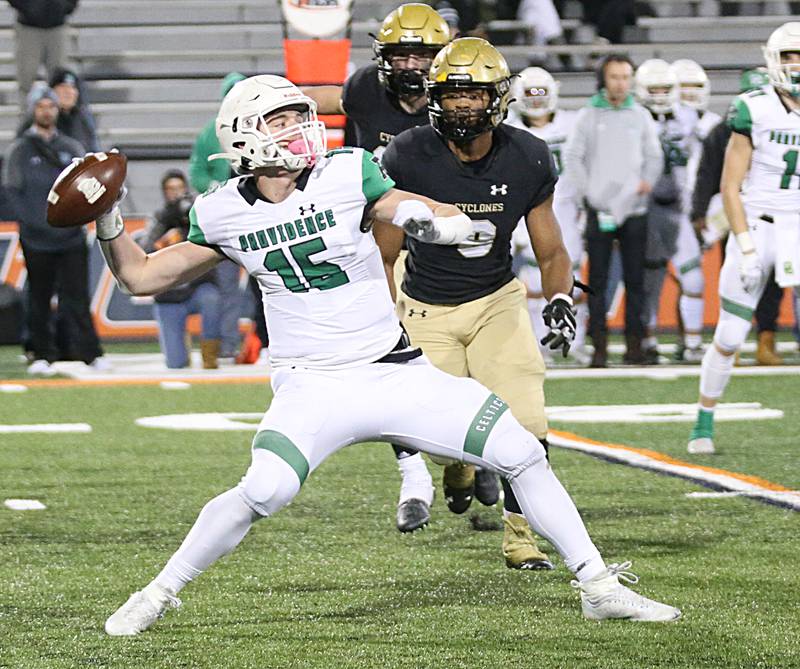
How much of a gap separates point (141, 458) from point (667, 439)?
2.35 m

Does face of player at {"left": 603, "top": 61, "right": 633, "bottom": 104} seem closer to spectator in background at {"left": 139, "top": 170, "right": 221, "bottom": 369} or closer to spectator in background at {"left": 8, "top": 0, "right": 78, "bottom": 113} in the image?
spectator in background at {"left": 139, "top": 170, "right": 221, "bottom": 369}

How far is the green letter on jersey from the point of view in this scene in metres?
4.48

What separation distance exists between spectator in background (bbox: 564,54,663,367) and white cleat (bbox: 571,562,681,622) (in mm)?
6902

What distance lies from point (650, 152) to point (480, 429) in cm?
709

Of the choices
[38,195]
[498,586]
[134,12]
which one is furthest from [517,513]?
[134,12]

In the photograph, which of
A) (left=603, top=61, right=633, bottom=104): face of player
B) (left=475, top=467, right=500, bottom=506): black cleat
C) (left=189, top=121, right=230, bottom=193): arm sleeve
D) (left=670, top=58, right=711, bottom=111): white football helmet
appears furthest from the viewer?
(left=670, top=58, right=711, bottom=111): white football helmet

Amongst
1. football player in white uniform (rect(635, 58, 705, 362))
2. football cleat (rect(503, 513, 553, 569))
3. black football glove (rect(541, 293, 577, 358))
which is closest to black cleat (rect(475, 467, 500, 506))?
football cleat (rect(503, 513, 553, 569))

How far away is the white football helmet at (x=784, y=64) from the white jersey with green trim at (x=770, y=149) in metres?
0.07

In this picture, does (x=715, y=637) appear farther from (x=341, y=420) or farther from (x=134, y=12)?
(x=134, y=12)

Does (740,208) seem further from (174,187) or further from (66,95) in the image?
(66,95)

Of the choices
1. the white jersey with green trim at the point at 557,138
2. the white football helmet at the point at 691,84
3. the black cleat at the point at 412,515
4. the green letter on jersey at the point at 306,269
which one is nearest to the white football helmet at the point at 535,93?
the white jersey with green trim at the point at 557,138

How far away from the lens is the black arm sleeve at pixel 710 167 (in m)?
10.9

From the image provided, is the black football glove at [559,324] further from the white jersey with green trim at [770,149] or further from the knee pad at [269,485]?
the white jersey with green trim at [770,149]

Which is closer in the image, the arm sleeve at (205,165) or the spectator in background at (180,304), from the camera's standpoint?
the arm sleeve at (205,165)
